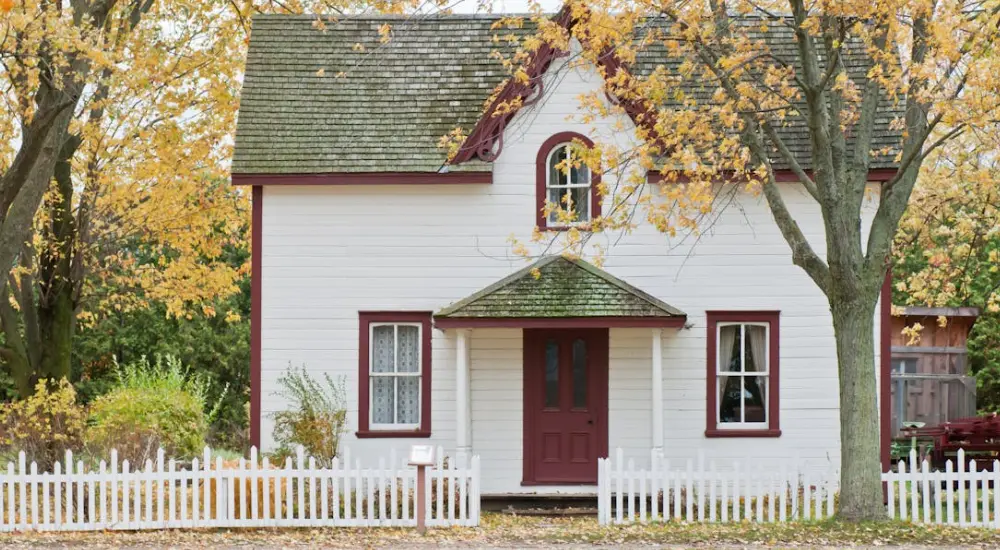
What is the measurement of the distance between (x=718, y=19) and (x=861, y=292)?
3.76 meters

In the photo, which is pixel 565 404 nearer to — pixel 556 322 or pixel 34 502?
pixel 556 322

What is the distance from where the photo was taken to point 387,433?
62.6 feet

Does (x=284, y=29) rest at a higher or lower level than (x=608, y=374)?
higher

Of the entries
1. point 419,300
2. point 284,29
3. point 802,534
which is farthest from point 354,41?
point 802,534

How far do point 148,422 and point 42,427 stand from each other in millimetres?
1753

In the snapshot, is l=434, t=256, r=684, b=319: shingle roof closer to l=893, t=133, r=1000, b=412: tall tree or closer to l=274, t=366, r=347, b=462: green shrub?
l=274, t=366, r=347, b=462: green shrub

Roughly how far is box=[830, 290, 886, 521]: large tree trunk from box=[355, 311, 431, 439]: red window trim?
643 centimetres

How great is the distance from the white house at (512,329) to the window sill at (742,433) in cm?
2

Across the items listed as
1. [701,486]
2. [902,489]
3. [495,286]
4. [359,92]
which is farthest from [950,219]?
[359,92]

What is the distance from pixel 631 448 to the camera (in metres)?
19.1

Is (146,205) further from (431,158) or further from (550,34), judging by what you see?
(550,34)

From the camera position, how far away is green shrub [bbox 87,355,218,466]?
61.1 feet

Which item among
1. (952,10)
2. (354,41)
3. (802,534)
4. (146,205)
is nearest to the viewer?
(952,10)

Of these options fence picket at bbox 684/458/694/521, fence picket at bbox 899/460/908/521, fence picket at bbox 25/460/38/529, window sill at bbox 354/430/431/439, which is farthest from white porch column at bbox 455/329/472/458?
fence picket at bbox 899/460/908/521
